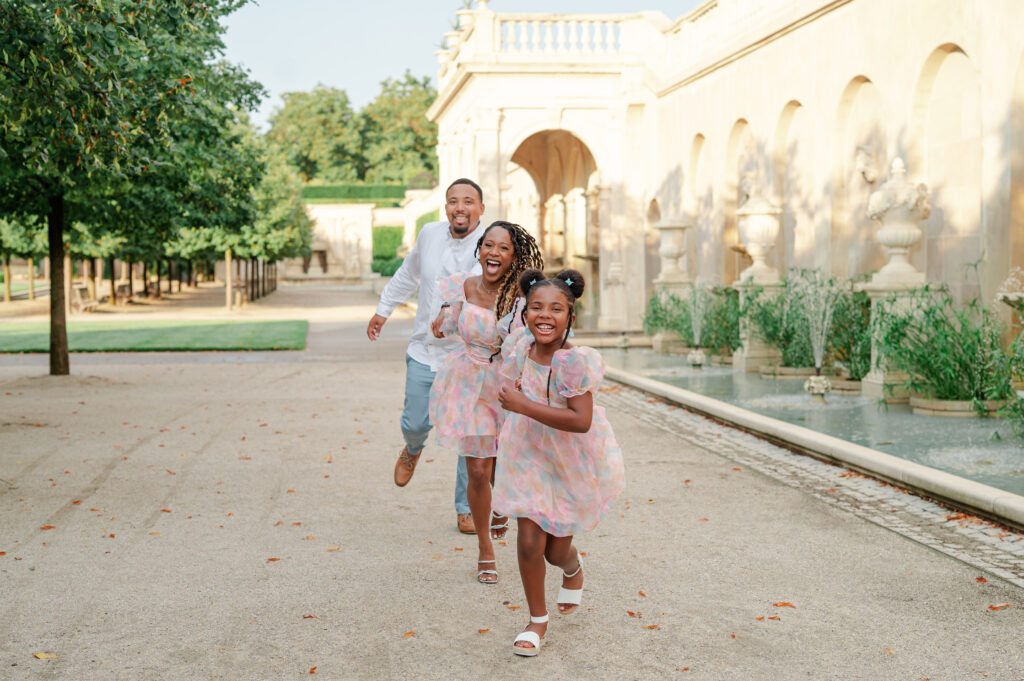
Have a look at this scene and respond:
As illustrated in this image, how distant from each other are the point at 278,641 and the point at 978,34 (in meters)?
11.9

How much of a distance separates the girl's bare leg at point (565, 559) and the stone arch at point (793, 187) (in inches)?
581

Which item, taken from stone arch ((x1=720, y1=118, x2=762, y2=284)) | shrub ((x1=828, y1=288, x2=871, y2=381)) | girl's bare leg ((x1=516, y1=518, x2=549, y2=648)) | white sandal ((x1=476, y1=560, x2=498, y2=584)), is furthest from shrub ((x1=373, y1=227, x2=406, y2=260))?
girl's bare leg ((x1=516, y1=518, x2=549, y2=648))

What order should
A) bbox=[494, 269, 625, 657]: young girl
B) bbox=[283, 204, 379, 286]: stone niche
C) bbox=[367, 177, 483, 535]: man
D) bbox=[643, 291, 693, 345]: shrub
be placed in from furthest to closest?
bbox=[283, 204, 379, 286]: stone niche → bbox=[643, 291, 693, 345]: shrub → bbox=[367, 177, 483, 535]: man → bbox=[494, 269, 625, 657]: young girl

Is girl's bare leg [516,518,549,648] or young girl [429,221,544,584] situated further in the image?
young girl [429,221,544,584]

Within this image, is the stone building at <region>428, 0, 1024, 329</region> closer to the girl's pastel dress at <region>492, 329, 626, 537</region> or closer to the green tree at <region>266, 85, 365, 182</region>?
the girl's pastel dress at <region>492, 329, 626, 537</region>

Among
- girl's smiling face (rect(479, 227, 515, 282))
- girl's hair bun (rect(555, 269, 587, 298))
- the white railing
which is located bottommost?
girl's hair bun (rect(555, 269, 587, 298))

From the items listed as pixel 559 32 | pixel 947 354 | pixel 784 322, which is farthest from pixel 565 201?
pixel 947 354

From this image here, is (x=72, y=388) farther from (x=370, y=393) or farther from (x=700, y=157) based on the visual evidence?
(x=700, y=157)

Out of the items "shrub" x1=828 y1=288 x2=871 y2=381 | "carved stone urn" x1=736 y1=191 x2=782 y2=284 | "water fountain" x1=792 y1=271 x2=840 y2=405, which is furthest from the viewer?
"carved stone urn" x1=736 y1=191 x2=782 y2=284

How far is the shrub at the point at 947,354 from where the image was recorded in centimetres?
1154

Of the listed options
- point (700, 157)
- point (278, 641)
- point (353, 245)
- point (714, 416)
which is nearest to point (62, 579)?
point (278, 641)

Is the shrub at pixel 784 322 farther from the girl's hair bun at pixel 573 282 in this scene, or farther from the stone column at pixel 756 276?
the girl's hair bun at pixel 573 282

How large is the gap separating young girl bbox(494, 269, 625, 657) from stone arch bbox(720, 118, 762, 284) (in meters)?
17.3

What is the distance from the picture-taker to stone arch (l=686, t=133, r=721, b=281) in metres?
24.0
